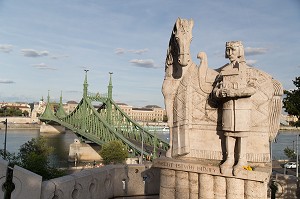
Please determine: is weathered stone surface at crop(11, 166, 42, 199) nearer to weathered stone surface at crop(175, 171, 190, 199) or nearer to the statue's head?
weathered stone surface at crop(175, 171, 190, 199)

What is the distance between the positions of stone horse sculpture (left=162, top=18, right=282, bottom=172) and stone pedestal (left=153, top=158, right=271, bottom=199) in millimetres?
239

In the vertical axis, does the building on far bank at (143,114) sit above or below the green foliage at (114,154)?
above

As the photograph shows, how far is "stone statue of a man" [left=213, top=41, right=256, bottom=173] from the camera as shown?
4.46 m

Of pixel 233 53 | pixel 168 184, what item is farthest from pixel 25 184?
pixel 233 53

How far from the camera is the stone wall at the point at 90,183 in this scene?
4.77 m

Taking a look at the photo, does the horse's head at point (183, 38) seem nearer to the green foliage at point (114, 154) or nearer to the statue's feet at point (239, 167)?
the statue's feet at point (239, 167)

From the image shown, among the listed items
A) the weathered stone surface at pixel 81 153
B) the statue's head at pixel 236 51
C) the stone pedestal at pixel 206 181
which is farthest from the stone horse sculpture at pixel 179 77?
the weathered stone surface at pixel 81 153

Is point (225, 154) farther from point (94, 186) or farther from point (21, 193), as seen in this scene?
point (21, 193)

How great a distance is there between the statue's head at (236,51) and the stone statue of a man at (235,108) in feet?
0.51

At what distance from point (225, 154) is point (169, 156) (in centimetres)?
98

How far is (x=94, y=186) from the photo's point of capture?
6.07 meters

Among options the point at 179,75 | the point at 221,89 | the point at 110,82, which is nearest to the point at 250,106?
the point at 221,89

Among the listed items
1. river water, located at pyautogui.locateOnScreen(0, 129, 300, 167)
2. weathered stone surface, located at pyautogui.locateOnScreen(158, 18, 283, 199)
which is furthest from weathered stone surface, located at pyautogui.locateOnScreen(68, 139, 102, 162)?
weathered stone surface, located at pyautogui.locateOnScreen(158, 18, 283, 199)

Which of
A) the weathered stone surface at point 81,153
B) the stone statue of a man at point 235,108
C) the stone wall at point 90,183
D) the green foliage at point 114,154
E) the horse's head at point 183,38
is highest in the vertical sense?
the horse's head at point 183,38
